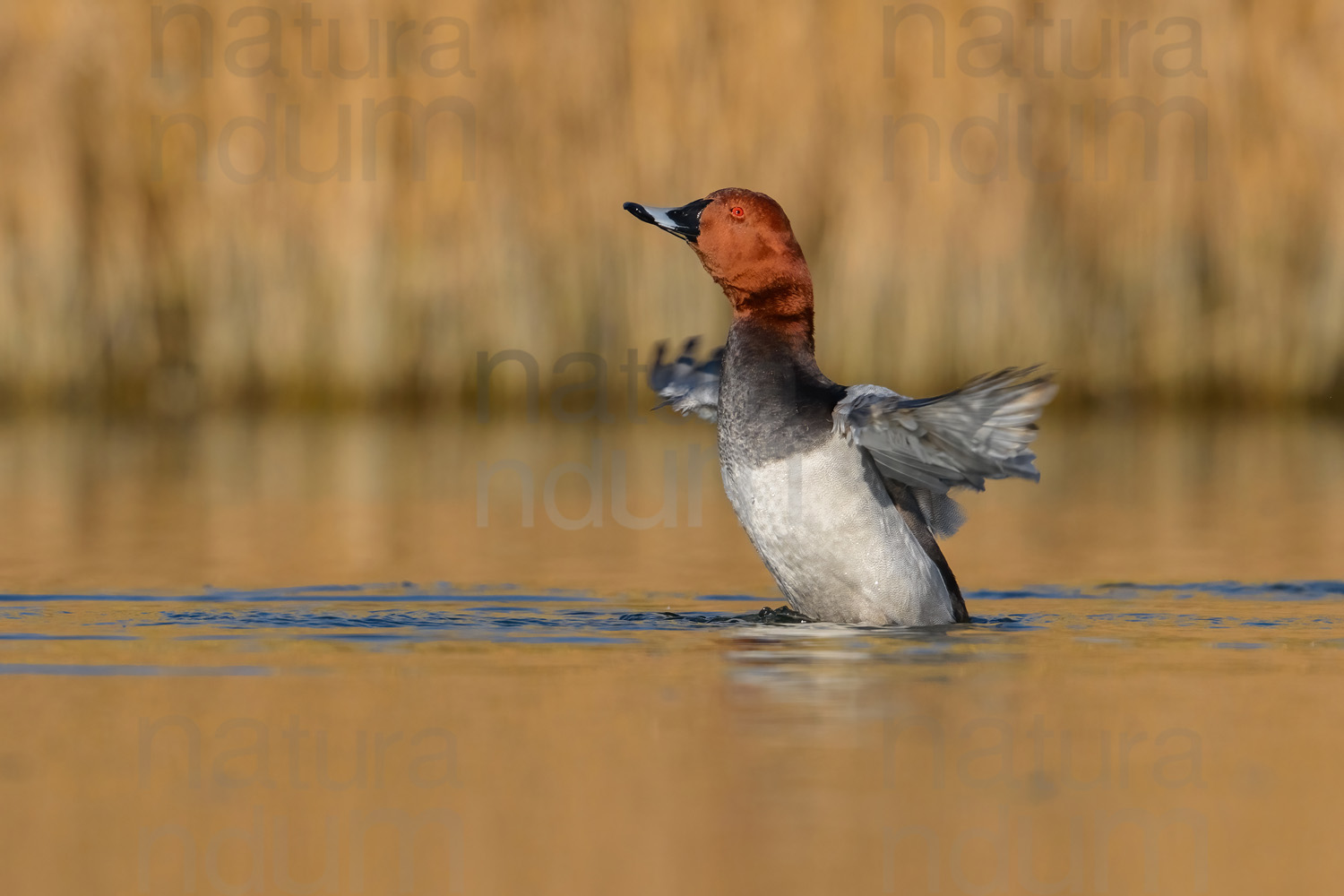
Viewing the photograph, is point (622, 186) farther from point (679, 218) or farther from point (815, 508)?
point (815, 508)

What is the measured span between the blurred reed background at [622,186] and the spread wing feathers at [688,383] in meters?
5.50

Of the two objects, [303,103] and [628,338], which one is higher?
[303,103]

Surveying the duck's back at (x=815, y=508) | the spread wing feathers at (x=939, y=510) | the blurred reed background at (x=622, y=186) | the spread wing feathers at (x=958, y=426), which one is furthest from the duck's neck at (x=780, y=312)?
the blurred reed background at (x=622, y=186)

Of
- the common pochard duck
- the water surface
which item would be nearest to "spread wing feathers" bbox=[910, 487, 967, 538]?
the common pochard duck

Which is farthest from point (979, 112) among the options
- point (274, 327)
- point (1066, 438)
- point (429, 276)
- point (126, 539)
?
point (126, 539)

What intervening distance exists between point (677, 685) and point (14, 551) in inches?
142

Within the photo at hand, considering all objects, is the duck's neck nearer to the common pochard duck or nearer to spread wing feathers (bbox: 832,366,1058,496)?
the common pochard duck

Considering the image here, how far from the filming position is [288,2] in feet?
39.3

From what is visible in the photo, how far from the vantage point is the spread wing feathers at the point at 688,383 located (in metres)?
6.44

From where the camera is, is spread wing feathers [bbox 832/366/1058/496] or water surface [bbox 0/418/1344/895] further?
spread wing feathers [bbox 832/366/1058/496]

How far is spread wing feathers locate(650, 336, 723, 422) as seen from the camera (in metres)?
6.44

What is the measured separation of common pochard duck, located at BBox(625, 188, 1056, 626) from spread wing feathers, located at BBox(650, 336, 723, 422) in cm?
53

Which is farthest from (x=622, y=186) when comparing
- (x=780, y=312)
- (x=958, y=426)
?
(x=958, y=426)

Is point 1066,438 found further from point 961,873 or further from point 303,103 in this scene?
point 961,873
